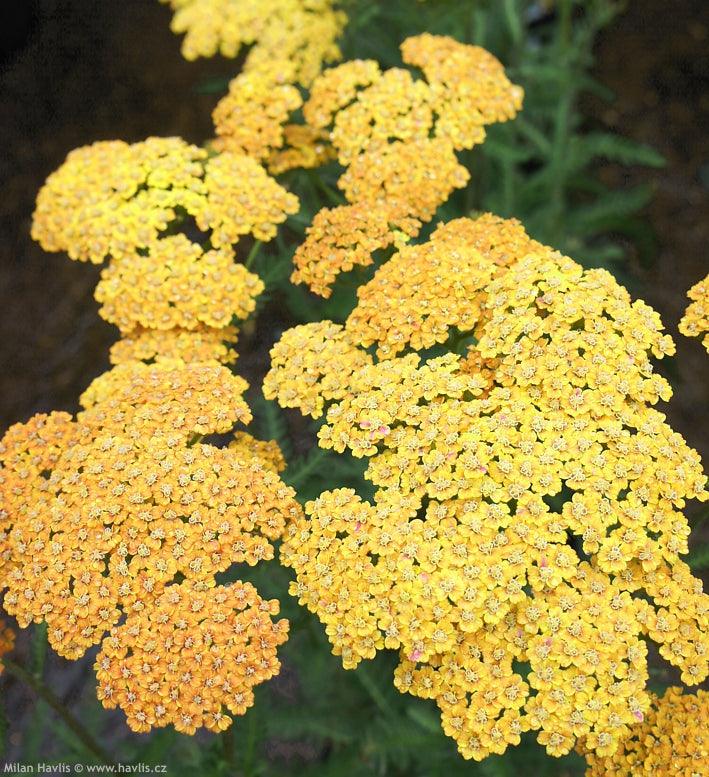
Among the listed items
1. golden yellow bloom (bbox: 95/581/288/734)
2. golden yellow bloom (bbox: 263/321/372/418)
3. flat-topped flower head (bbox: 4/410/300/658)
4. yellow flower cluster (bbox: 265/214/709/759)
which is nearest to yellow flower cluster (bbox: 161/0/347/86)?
golden yellow bloom (bbox: 263/321/372/418)

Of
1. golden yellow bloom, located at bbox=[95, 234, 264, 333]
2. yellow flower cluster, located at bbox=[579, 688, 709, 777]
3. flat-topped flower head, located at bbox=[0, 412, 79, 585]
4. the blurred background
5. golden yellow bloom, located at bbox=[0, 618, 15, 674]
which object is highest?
golden yellow bloom, located at bbox=[95, 234, 264, 333]

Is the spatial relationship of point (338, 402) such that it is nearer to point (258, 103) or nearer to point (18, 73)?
point (258, 103)

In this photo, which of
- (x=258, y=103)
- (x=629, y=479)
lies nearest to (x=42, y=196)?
(x=258, y=103)

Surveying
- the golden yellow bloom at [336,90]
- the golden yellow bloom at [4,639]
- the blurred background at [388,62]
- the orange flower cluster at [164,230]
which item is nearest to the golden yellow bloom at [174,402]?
the orange flower cluster at [164,230]

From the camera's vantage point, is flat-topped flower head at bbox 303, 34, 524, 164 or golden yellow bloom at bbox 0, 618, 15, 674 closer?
golden yellow bloom at bbox 0, 618, 15, 674

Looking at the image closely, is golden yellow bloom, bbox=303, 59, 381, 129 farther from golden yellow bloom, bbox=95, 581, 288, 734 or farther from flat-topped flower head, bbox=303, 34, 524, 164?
golden yellow bloom, bbox=95, 581, 288, 734

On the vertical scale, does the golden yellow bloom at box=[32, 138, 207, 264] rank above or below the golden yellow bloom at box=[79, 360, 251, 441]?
above

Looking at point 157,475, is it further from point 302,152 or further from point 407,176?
point 302,152
